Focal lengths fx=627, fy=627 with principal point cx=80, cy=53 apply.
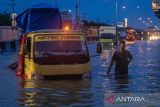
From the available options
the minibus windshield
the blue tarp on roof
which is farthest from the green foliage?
the minibus windshield

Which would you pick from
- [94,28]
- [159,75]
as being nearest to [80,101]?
[159,75]

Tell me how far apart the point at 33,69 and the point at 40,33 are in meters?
1.47

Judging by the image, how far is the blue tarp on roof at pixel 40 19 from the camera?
29469 mm

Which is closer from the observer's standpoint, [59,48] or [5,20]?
[59,48]

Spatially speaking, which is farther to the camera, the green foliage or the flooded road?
the green foliage

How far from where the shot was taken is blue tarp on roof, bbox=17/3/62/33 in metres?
29.5

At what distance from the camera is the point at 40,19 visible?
29.8 meters

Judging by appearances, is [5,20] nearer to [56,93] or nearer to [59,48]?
[59,48]

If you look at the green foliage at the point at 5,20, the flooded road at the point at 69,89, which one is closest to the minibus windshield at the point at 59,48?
the flooded road at the point at 69,89

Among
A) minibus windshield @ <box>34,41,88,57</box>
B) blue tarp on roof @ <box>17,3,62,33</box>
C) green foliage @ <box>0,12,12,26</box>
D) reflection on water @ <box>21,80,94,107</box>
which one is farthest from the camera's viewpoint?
green foliage @ <box>0,12,12,26</box>

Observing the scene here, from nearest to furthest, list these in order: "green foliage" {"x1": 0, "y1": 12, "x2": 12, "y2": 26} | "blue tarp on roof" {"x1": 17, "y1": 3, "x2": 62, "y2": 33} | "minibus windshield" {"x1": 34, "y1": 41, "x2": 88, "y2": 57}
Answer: "minibus windshield" {"x1": 34, "y1": 41, "x2": 88, "y2": 57}
"blue tarp on roof" {"x1": 17, "y1": 3, "x2": 62, "y2": 33}
"green foliage" {"x1": 0, "y1": 12, "x2": 12, "y2": 26}

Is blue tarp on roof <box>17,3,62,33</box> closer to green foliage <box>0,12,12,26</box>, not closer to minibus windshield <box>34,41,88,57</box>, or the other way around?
minibus windshield <box>34,41,88,57</box>

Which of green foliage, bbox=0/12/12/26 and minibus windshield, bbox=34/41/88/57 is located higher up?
green foliage, bbox=0/12/12/26

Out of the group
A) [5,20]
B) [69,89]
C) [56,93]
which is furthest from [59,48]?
[5,20]
